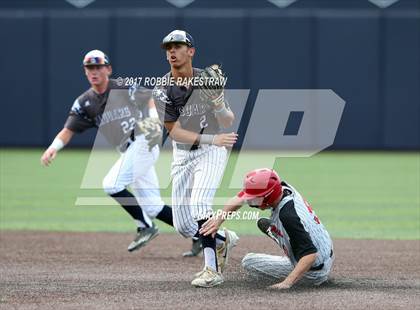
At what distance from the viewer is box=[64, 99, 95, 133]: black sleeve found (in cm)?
1063

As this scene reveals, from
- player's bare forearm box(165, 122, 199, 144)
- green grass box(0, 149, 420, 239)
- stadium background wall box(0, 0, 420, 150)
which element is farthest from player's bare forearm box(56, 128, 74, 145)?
stadium background wall box(0, 0, 420, 150)

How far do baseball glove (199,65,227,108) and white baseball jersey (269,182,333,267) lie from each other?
3.22 ft

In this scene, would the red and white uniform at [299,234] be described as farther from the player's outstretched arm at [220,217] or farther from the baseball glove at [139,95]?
the baseball glove at [139,95]

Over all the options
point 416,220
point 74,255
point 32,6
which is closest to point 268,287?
point 74,255

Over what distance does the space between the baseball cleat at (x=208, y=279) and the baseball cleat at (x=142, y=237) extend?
2236 mm

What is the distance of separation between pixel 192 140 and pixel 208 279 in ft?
4.32

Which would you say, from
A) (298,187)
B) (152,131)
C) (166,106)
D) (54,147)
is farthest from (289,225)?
(298,187)

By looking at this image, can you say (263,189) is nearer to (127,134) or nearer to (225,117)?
(225,117)

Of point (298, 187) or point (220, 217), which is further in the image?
point (298, 187)

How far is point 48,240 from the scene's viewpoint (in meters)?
11.0

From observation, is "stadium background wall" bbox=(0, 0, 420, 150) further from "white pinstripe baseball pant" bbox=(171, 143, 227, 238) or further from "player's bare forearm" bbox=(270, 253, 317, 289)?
"player's bare forearm" bbox=(270, 253, 317, 289)

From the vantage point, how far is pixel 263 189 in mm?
7230

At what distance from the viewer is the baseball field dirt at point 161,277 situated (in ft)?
22.8

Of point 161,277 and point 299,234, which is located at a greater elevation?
point 299,234
